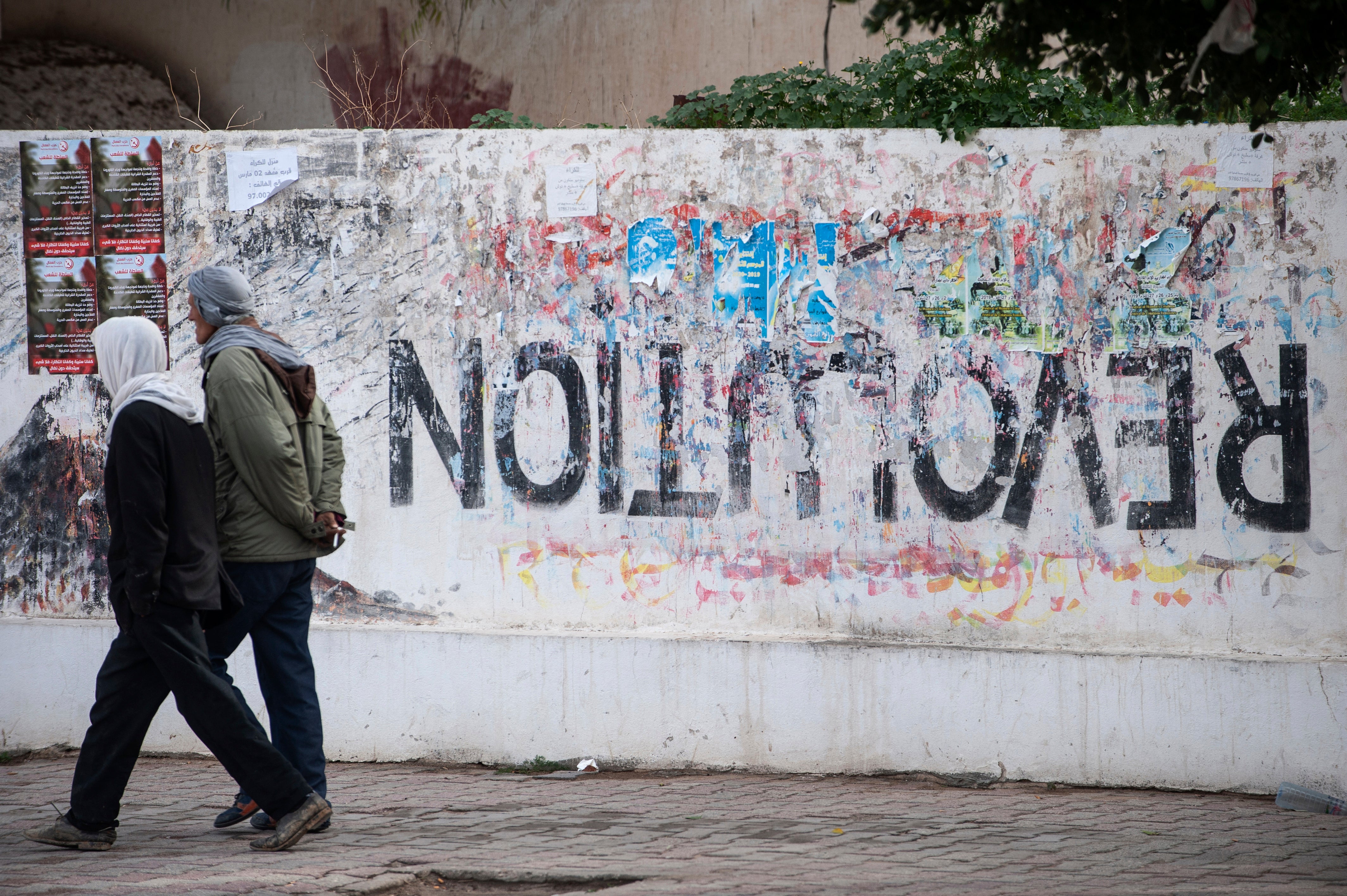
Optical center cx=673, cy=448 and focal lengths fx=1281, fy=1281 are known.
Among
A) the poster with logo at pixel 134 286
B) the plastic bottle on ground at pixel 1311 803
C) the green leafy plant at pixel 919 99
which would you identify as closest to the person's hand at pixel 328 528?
the poster with logo at pixel 134 286

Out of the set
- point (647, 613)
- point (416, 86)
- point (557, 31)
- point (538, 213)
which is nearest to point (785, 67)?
point (557, 31)

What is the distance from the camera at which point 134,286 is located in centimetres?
595

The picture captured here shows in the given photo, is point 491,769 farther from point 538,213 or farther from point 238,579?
point 538,213

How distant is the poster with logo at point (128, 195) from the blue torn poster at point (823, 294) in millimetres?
2997

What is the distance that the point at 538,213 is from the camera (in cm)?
575

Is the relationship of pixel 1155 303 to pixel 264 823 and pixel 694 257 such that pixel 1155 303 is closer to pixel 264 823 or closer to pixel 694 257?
pixel 694 257

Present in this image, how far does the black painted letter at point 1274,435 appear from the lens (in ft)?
17.1

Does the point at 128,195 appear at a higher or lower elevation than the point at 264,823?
higher

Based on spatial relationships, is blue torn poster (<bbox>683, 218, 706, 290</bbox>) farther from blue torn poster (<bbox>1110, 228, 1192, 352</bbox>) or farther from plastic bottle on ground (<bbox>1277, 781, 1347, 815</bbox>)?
plastic bottle on ground (<bbox>1277, 781, 1347, 815</bbox>)

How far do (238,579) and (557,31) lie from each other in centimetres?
618

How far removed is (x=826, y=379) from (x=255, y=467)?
2441 millimetres

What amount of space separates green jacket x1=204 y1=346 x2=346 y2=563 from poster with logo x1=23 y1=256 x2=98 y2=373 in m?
1.81

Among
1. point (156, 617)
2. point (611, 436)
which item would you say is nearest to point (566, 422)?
point (611, 436)

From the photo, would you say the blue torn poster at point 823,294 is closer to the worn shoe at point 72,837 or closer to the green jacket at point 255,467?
the green jacket at point 255,467
